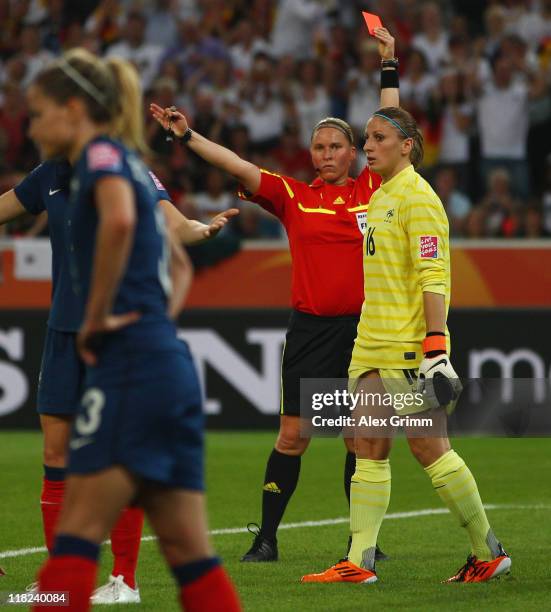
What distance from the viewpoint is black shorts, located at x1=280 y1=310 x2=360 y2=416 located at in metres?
7.24

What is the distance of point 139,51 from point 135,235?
13209 mm

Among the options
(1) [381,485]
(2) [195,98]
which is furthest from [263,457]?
(2) [195,98]

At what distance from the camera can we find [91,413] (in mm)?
3947

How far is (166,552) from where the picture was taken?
13.4 ft

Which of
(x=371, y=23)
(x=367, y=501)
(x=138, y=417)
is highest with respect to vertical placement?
(x=371, y=23)

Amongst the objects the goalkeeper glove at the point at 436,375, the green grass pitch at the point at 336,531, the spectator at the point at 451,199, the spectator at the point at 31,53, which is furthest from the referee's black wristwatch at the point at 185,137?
the spectator at the point at 31,53

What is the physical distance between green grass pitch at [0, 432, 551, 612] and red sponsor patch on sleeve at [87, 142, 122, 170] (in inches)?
97.6

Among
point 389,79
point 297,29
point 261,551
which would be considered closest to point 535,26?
point 297,29

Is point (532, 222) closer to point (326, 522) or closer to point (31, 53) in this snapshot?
point (326, 522)

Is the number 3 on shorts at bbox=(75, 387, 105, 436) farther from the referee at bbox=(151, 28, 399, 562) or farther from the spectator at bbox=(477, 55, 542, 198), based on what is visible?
the spectator at bbox=(477, 55, 542, 198)

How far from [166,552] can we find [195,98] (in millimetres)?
12402

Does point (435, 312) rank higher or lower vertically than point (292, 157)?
lower

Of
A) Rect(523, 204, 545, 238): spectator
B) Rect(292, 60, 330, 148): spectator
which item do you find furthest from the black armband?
Rect(292, 60, 330, 148): spectator

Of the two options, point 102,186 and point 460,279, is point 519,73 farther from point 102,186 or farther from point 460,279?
point 102,186
